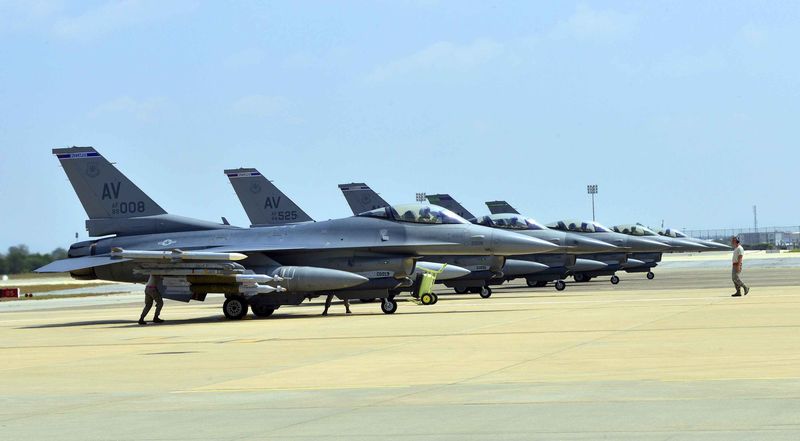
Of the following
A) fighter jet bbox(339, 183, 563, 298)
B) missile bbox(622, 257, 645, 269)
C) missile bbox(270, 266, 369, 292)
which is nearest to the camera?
missile bbox(270, 266, 369, 292)

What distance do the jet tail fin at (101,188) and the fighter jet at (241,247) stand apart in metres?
0.03

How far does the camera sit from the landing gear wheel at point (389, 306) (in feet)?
83.1

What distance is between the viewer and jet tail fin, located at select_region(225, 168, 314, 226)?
3709 cm

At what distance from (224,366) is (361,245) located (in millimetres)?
12211

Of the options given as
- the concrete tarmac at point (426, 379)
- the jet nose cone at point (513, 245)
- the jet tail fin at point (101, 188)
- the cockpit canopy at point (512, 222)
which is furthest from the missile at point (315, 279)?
the cockpit canopy at point (512, 222)

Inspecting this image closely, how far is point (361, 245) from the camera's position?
25844 mm

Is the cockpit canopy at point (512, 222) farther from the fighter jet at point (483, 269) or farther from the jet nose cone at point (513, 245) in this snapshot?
the jet nose cone at point (513, 245)

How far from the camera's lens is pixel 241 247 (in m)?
26.2

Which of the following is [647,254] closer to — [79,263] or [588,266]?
[588,266]

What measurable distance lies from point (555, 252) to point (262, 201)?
10978mm

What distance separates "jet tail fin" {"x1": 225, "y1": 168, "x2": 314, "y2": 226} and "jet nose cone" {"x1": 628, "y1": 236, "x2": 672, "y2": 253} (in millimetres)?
13033

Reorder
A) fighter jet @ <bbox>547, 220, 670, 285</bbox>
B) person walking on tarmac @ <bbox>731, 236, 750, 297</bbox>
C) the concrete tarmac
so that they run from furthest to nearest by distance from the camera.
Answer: fighter jet @ <bbox>547, 220, 670, 285</bbox> < person walking on tarmac @ <bbox>731, 236, 750, 297</bbox> < the concrete tarmac

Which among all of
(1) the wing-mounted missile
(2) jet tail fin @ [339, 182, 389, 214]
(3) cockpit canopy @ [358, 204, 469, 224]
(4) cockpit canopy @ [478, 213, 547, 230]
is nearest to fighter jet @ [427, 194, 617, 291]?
(4) cockpit canopy @ [478, 213, 547, 230]

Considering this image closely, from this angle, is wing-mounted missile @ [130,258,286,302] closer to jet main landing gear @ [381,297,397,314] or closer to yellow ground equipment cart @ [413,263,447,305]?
jet main landing gear @ [381,297,397,314]
